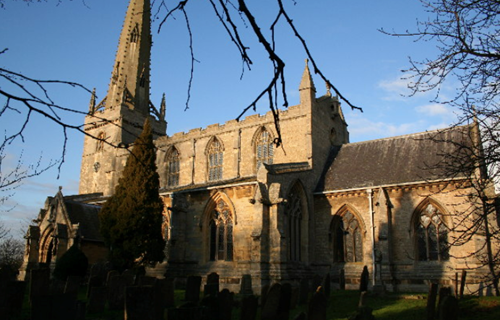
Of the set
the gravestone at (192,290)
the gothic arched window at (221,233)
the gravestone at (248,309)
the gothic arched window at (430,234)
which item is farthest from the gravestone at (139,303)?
the gothic arched window at (430,234)

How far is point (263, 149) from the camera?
25.7 meters

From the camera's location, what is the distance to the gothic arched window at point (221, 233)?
22047 mm

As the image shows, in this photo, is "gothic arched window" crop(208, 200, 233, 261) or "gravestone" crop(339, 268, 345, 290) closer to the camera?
"gravestone" crop(339, 268, 345, 290)

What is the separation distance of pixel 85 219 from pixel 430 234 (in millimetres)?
17963

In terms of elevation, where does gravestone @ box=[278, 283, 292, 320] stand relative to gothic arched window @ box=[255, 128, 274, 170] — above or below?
below

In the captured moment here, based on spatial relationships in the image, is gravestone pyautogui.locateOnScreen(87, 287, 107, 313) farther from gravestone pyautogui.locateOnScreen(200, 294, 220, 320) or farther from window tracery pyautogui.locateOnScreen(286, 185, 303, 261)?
window tracery pyautogui.locateOnScreen(286, 185, 303, 261)

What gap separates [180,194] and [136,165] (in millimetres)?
2898

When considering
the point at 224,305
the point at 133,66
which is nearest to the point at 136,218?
the point at 224,305

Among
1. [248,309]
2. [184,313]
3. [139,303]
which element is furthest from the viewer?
[248,309]

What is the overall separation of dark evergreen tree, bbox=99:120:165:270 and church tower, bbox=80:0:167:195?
9344mm

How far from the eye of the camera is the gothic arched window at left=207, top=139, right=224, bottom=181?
27.0 metres

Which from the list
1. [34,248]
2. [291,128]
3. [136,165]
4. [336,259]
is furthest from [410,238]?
[34,248]

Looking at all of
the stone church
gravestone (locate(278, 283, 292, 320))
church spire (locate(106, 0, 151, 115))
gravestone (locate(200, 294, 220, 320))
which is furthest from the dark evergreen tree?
church spire (locate(106, 0, 151, 115))

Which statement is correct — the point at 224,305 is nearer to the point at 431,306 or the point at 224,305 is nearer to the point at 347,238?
the point at 431,306
